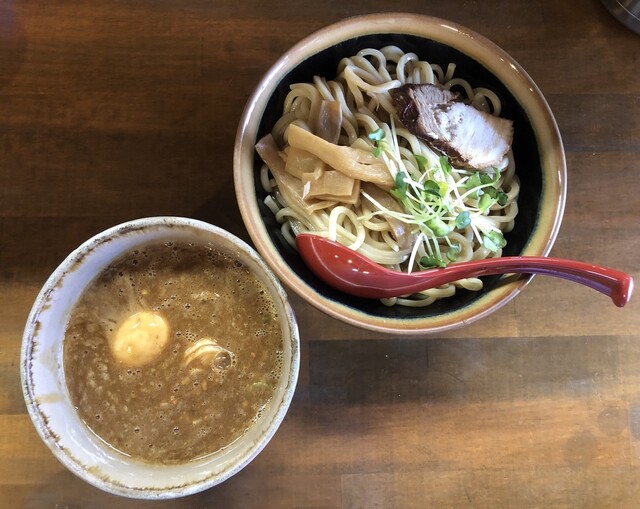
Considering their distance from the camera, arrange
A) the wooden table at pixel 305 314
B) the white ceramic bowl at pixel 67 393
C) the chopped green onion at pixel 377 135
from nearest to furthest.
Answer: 1. the white ceramic bowl at pixel 67 393
2. the chopped green onion at pixel 377 135
3. the wooden table at pixel 305 314

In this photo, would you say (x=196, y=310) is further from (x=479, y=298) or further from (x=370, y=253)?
(x=479, y=298)

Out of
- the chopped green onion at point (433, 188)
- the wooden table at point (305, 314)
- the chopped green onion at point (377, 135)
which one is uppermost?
the chopped green onion at point (377, 135)

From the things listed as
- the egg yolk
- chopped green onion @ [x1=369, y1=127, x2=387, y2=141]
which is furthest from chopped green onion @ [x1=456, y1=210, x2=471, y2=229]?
the egg yolk

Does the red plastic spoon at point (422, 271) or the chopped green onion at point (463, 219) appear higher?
the chopped green onion at point (463, 219)

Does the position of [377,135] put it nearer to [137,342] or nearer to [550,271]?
[550,271]

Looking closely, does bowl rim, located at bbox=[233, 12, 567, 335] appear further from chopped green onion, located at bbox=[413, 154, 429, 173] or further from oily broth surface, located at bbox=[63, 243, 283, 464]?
chopped green onion, located at bbox=[413, 154, 429, 173]

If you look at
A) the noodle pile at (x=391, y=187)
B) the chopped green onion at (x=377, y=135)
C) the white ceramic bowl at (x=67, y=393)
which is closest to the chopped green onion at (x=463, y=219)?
the noodle pile at (x=391, y=187)

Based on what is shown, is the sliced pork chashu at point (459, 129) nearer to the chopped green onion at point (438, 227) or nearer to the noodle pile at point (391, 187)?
the noodle pile at point (391, 187)
